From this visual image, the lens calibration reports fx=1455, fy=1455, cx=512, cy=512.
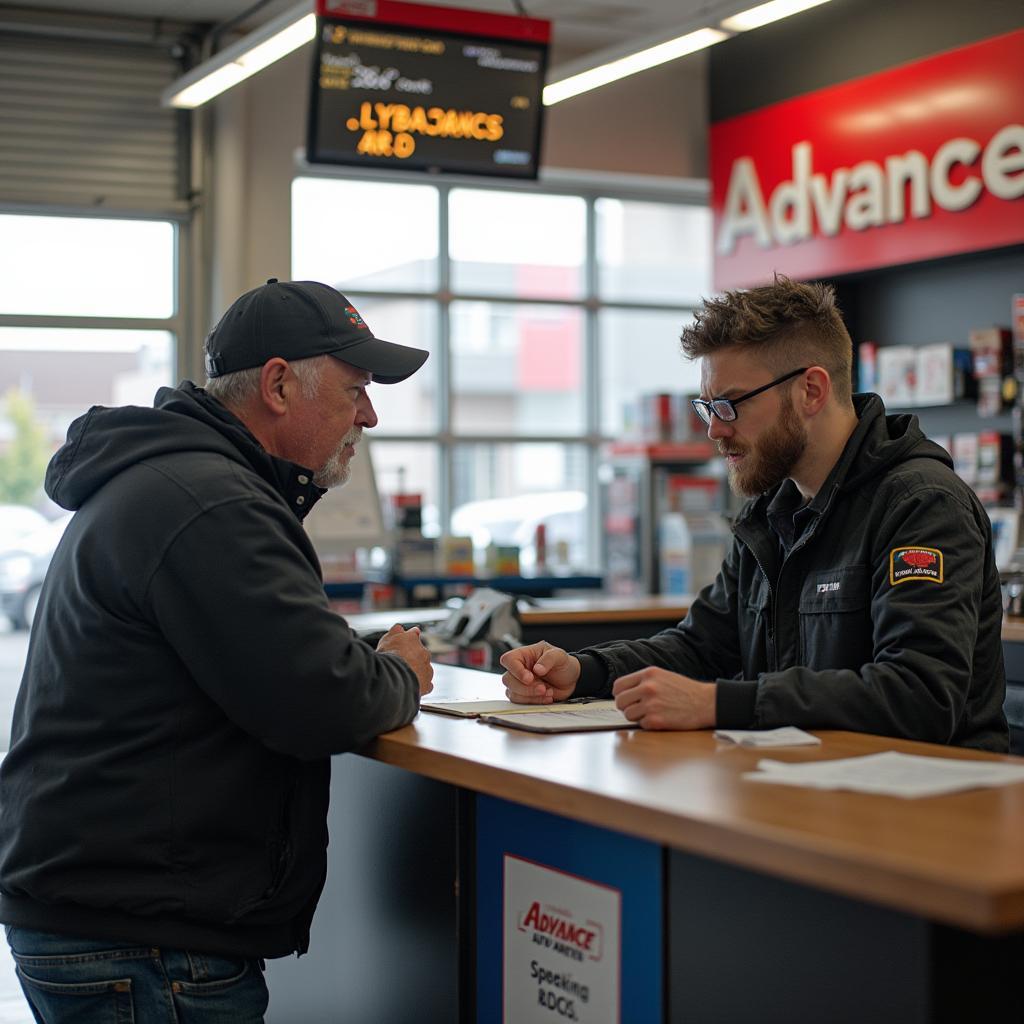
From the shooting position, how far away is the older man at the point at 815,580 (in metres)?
2.14

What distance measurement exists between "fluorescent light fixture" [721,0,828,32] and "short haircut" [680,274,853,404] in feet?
9.70

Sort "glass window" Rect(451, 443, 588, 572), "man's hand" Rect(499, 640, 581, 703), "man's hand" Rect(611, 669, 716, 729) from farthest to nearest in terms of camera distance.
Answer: "glass window" Rect(451, 443, 588, 572)
"man's hand" Rect(499, 640, 581, 703)
"man's hand" Rect(611, 669, 716, 729)

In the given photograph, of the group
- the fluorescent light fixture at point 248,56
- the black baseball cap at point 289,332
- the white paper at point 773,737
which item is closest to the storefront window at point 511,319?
the fluorescent light fixture at point 248,56

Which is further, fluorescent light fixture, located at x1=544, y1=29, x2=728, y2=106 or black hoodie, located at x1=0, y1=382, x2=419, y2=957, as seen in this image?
fluorescent light fixture, located at x1=544, y1=29, x2=728, y2=106

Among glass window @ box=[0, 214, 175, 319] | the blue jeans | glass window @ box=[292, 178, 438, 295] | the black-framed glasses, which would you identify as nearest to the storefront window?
glass window @ box=[292, 178, 438, 295]

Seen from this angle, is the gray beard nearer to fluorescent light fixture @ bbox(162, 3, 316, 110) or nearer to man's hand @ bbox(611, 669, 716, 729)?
man's hand @ bbox(611, 669, 716, 729)

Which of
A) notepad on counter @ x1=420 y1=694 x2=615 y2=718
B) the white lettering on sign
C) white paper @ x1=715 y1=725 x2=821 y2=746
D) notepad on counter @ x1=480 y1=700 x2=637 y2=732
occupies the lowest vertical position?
notepad on counter @ x1=420 y1=694 x2=615 y2=718

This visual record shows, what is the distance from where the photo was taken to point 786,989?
5.10ft

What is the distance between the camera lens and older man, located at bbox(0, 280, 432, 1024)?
1.89m

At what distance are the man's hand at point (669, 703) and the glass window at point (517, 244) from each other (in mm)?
6913

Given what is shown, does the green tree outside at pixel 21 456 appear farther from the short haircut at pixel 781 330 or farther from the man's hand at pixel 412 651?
the short haircut at pixel 781 330

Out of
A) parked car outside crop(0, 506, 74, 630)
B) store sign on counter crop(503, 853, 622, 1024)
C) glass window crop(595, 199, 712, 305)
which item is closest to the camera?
store sign on counter crop(503, 853, 622, 1024)

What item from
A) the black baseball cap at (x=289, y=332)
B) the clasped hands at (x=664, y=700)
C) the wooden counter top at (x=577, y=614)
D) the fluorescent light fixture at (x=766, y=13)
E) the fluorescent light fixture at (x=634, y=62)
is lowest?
the wooden counter top at (x=577, y=614)

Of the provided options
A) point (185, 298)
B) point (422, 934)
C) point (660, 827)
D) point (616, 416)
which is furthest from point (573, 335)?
point (660, 827)
